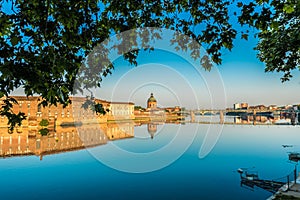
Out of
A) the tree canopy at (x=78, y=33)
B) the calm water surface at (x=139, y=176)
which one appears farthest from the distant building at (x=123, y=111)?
the tree canopy at (x=78, y=33)

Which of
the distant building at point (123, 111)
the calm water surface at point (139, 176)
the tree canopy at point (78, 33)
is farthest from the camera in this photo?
the distant building at point (123, 111)

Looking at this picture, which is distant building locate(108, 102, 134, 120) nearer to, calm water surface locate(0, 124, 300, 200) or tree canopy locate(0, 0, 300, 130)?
calm water surface locate(0, 124, 300, 200)

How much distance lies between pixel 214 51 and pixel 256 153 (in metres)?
45.9

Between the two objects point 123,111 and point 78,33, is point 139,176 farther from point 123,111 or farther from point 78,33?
point 123,111

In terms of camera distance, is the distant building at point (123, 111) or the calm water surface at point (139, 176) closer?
the calm water surface at point (139, 176)

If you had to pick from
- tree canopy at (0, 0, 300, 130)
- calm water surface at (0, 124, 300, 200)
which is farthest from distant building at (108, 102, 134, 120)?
tree canopy at (0, 0, 300, 130)

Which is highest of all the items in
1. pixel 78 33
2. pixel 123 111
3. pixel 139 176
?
pixel 78 33

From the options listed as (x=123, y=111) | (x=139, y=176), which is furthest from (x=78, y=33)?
(x=123, y=111)

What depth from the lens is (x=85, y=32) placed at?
4.51 metres

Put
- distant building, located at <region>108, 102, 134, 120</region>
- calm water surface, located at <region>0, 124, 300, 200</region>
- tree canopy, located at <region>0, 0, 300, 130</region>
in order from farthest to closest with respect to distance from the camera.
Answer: distant building, located at <region>108, 102, 134, 120</region> → calm water surface, located at <region>0, 124, 300, 200</region> → tree canopy, located at <region>0, 0, 300, 130</region>

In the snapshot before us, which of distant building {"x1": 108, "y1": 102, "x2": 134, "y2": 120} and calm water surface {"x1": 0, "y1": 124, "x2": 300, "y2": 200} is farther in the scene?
distant building {"x1": 108, "y1": 102, "x2": 134, "y2": 120}

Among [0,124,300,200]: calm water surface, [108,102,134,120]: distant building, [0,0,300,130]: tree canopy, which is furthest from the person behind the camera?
[108,102,134,120]: distant building

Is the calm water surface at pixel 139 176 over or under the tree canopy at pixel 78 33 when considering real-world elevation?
under

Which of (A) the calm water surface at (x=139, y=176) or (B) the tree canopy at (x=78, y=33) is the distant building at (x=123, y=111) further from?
(B) the tree canopy at (x=78, y=33)
